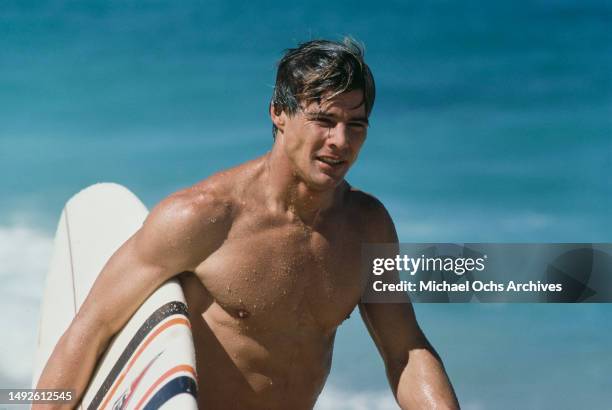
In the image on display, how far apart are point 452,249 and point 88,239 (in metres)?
1.52

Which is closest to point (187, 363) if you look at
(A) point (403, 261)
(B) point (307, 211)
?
(B) point (307, 211)

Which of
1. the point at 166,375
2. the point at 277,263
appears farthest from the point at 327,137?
the point at 166,375

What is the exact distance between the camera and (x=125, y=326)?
11.1ft

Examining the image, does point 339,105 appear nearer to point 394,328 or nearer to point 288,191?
point 288,191

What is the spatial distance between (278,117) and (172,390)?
3.20ft

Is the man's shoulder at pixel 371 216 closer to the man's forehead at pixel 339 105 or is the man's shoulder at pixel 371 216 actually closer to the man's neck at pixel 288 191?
the man's neck at pixel 288 191

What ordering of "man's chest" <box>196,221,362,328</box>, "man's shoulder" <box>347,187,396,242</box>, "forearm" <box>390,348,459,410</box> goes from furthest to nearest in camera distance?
"man's shoulder" <box>347,187,396,242</box>, "forearm" <box>390,348,459,410</box>, "man's chest" <box>196,221,362,328</box>

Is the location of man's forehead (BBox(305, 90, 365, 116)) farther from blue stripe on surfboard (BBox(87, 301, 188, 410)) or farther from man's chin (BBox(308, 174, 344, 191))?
blue stripe on surfboard (BBox(87, 301, 188, 410))

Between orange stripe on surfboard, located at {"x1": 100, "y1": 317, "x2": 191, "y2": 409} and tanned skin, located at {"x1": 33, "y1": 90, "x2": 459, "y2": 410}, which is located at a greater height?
tanned skin, located at {"x1": 33, "y1": 90, "x2": 459, "y2": 410}

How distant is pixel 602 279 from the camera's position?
4.18m

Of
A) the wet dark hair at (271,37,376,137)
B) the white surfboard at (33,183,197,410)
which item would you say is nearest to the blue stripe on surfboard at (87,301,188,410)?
the white surfboard at (33,183,197,410)

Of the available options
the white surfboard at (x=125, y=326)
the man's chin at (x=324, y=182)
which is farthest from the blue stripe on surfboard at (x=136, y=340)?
the man's chin at (x=324, y=182)

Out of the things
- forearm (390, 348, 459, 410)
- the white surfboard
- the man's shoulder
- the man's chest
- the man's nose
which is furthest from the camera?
the man's shoulder

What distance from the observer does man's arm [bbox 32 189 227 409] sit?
3.21 meters
